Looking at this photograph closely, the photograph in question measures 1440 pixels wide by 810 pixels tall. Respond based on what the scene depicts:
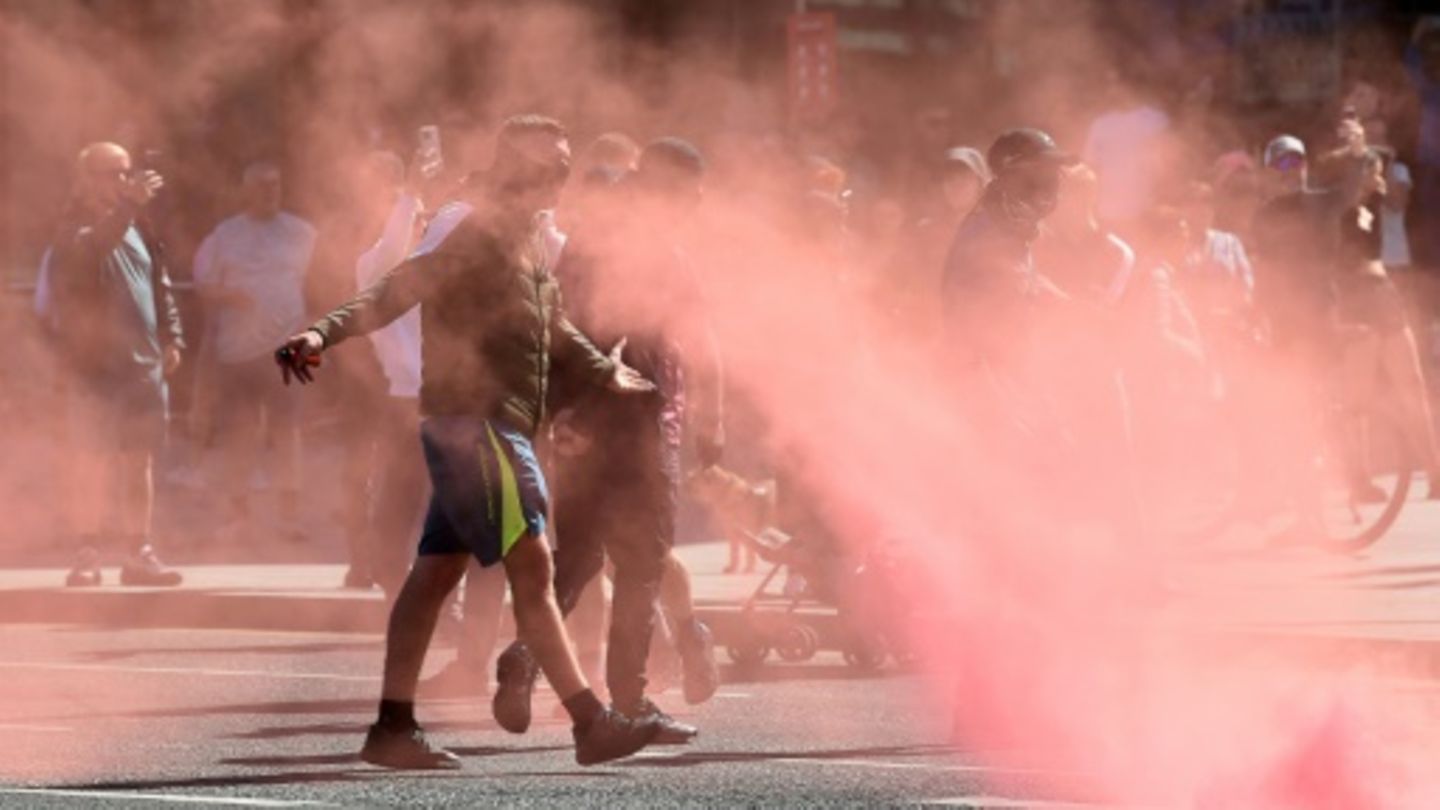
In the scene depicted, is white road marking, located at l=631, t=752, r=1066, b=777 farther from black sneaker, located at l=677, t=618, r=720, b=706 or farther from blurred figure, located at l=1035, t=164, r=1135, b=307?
blurred figure, located at l=1035, t=164, r=1135, b=307

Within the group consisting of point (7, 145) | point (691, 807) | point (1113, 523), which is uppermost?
point (7, 145)

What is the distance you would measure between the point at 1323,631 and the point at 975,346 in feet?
8.85

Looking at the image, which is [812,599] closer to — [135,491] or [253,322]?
[135,491]

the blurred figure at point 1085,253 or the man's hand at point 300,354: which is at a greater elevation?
the blurred figure at point 1085,253

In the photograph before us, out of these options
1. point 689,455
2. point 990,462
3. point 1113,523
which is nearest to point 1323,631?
point 1113,523

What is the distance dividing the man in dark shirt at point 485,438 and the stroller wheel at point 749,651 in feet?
9.79

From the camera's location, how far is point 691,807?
9.18 m

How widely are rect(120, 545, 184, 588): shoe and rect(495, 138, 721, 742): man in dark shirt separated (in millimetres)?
4865

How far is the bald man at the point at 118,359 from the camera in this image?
15.4m

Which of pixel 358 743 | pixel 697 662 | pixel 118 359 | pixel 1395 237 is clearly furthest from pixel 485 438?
pixel 1395 237

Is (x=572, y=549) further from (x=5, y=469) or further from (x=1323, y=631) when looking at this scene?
(x=5, y=469)

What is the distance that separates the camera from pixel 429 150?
11820 mm

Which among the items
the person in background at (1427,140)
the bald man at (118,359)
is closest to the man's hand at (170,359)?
the bald man at (118,359)

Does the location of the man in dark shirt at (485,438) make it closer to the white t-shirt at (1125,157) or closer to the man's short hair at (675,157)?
the man's short hair at (675,157)
